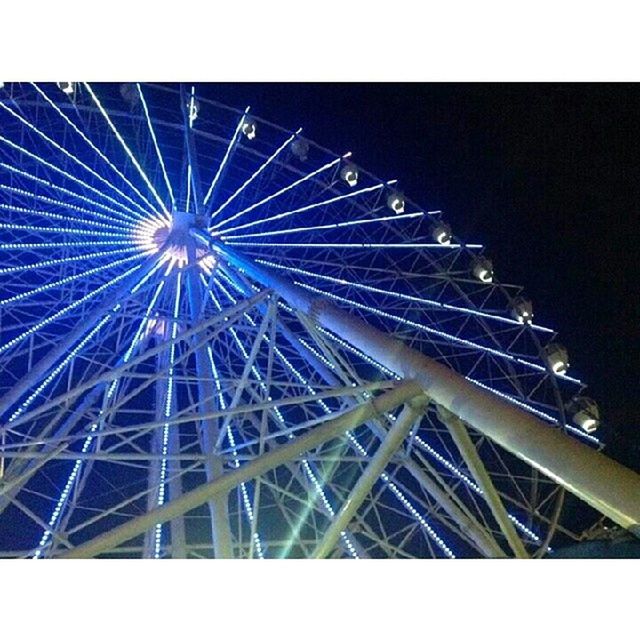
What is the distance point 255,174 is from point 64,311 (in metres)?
3.91

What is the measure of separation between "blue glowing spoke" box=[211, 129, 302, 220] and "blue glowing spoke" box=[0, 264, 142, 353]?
159cm

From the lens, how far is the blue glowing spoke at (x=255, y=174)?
39.4 feet

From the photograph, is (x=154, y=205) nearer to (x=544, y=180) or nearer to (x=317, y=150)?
(x=317, y=150)

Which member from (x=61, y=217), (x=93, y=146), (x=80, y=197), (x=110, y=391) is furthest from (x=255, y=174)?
(x=110, y=391)

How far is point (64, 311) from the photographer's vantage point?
9.73m

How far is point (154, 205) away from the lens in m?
11.9

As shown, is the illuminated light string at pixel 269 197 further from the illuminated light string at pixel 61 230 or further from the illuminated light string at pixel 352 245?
the illuminated light string at pixel 61 230

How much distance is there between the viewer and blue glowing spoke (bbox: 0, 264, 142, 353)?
942cm

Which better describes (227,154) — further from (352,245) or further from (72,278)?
(72,278)

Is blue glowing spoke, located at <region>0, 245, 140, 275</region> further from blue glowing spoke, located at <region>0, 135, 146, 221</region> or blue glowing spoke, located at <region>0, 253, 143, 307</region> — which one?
blue glowing spoke, located at <region>0, 135, 146, 221</region>

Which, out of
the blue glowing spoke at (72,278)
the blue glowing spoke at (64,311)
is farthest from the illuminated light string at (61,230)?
the blue glowing spoke at (64,311)

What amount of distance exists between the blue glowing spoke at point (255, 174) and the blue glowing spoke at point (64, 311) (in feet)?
5.20
